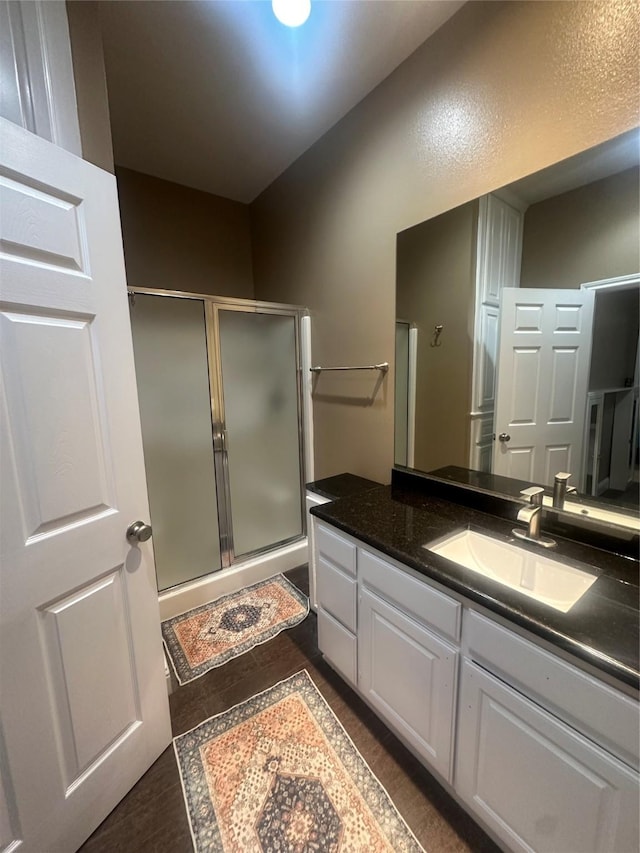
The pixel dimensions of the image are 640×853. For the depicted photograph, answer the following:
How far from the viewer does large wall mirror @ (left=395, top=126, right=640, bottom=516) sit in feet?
3.54

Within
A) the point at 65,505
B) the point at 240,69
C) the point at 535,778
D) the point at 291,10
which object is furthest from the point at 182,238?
the point at 535,778

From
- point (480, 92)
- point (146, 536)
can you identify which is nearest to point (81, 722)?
point (146, 536)

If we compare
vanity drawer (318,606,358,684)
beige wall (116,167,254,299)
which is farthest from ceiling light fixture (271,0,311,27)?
vanity drawer (318,606,358,684)

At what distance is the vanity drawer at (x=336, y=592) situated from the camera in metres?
1.40

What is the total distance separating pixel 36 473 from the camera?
885 mm

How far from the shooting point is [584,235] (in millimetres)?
1137

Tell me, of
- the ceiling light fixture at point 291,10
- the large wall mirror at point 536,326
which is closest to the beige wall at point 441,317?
the large wall mirror at point 536,326

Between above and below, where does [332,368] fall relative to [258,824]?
above

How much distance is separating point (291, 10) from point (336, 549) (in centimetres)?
199

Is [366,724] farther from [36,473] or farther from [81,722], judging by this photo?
[36,473]

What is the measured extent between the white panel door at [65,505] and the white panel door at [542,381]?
1.39 meters

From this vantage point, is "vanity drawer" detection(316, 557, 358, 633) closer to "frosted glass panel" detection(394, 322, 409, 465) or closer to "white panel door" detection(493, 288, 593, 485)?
"frosted glass panel" detection(394, 322, 409, 465)

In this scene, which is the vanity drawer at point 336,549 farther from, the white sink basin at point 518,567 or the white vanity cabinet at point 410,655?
the white sink basin at point 518,567

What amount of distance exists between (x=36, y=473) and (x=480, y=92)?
1975 millimetres
